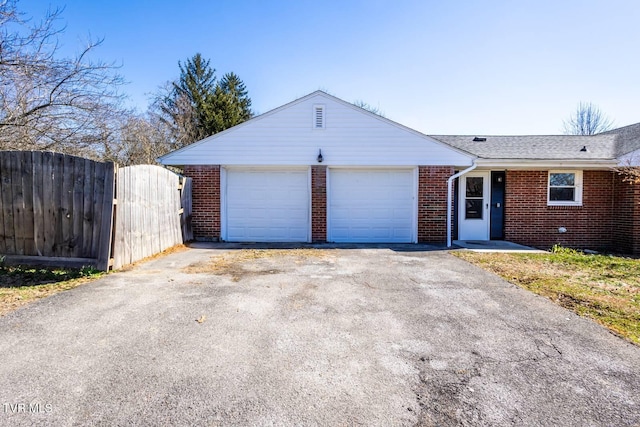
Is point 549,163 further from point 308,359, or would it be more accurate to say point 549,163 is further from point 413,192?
A: point 308,359

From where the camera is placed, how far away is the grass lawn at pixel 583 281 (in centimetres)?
408

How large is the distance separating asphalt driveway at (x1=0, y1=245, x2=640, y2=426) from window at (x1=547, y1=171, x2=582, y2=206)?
727cm

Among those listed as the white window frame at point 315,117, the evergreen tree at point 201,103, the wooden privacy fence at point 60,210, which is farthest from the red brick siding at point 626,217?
the evergreen tree at point 201,103

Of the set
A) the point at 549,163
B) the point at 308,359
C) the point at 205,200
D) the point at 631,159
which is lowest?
the point at 308,359

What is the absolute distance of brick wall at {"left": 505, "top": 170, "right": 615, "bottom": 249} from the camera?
10625 mm

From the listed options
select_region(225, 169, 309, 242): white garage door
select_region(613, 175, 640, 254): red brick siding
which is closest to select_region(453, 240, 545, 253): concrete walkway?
select_region(613, 175, 640, 254): red brick siding

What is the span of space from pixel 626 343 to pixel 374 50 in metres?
10.0

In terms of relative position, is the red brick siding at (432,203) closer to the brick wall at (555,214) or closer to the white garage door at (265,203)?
the brick wall at (555,214)

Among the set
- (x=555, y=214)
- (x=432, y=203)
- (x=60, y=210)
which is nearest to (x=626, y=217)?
(x=555, y=214)

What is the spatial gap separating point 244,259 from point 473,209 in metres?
7.49

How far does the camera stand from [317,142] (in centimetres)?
996

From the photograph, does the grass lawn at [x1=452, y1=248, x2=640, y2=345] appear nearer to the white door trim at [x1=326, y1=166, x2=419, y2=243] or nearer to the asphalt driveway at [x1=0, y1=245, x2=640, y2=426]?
the asphalt driveway at [x1=0, y1=245, x2=640, y2=426]

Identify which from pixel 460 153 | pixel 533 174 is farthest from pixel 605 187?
pixel 460 153

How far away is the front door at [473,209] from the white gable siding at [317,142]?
1412 mm
